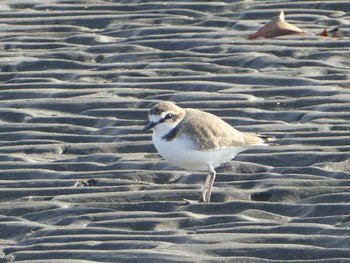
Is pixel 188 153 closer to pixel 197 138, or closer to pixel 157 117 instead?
pixel 197 138

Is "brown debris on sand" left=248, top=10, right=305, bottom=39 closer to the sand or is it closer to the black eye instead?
the sand

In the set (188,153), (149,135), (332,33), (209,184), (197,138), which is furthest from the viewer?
(332,33)

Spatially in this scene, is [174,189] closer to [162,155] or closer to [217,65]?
[162,155]

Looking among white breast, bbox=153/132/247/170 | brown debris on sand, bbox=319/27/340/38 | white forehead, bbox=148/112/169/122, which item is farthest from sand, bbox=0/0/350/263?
white forehead, bbox=148/112/169/122

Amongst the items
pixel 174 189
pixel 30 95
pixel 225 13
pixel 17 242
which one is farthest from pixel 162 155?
pixel 225 13

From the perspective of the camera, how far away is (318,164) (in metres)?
6.87

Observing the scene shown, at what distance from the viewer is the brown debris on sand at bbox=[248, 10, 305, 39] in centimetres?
902

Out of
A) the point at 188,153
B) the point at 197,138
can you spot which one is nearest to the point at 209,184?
the point at 188,153

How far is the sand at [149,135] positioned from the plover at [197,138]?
165mm

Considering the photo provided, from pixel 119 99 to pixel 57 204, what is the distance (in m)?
1.82

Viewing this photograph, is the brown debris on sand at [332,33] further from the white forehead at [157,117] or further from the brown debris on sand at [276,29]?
the white forehead at [157,117]

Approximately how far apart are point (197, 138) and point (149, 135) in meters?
0.80

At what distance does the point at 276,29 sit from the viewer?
9.02m

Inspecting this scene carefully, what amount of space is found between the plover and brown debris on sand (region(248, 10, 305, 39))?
2250 mm
